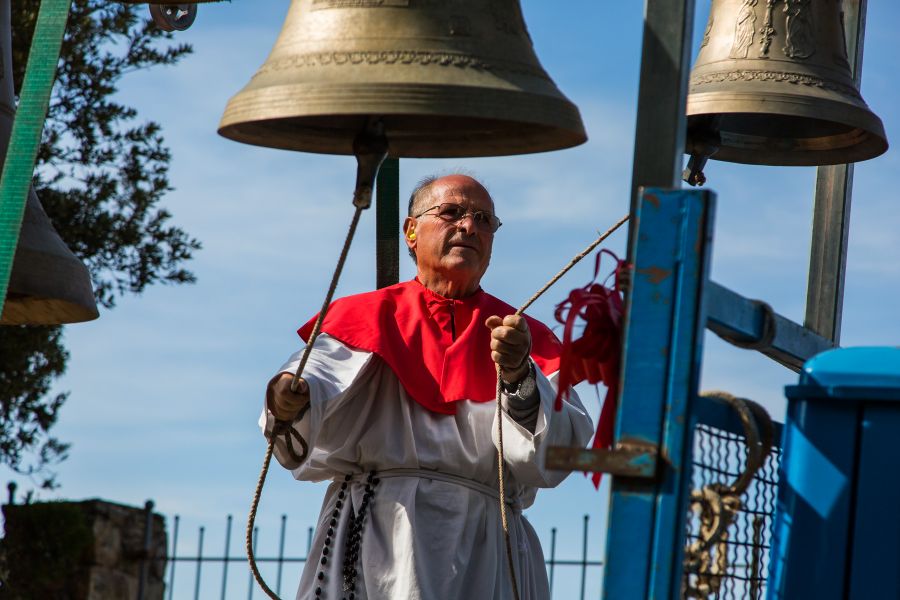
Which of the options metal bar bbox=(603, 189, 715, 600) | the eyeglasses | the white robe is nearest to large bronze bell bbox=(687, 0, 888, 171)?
the eyeglasses

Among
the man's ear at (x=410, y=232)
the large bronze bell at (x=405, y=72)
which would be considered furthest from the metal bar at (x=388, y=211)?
the large bronze bell at (x=405, y=72)

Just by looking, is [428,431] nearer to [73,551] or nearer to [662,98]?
[662,98]

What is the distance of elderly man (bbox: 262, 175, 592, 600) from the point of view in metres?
4.53

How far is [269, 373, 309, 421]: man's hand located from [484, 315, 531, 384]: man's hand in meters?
0.55

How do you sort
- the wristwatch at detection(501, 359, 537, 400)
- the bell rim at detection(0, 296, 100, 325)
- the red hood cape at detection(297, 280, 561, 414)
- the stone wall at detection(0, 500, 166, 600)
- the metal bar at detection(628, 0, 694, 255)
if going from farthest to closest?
1. the stone wall at detection(0, 500, 166, 600)
2. the red hood cape at detection(297, 280, 561, 414)
3. the bell rim at detection(0, 296, 100, 325)
4. the wristwatch at detection(501, 359, 537, 400)
5. the metal bar at detection(628, 0, 694, 255)

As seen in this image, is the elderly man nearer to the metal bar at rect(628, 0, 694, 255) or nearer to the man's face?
the man's face

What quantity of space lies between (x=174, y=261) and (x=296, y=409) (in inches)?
194

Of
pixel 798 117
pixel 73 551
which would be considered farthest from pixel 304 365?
pixel 73 551

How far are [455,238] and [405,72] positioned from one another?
187cm

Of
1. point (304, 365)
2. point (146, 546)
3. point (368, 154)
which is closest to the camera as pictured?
point (368, 154)

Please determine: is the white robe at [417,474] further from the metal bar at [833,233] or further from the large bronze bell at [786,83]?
the large bronze bell at [786,83]

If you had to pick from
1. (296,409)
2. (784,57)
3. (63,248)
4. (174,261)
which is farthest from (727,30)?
(174,261)

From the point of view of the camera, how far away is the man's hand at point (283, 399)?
4.27 meters

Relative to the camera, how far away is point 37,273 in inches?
180
